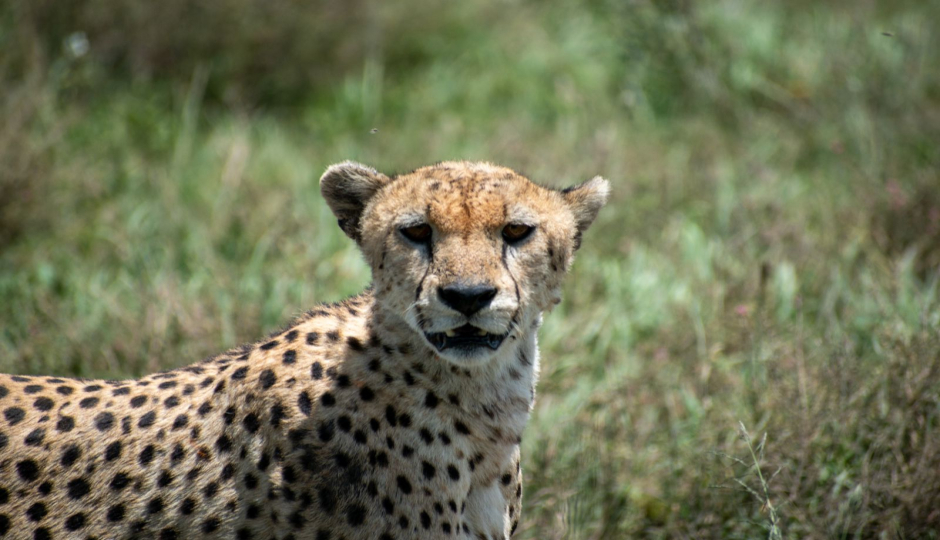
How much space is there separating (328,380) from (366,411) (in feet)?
0.45

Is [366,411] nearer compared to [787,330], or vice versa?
[366,411]

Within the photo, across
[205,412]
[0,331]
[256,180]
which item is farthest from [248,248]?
[205,412]

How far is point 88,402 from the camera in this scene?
8.42 ft

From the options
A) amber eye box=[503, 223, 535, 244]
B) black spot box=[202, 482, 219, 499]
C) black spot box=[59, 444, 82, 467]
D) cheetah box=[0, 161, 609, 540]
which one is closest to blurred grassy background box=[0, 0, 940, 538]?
cheetah box=[0, 161, 609, 540]

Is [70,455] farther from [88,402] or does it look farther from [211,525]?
[211,525]

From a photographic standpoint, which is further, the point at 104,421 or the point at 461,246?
the point at 104,421

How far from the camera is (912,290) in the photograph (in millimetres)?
4203

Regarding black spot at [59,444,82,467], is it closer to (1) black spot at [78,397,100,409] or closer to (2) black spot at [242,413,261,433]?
(1) black spot at [78,397,100,409]

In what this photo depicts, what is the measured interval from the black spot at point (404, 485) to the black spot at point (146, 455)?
66 cm

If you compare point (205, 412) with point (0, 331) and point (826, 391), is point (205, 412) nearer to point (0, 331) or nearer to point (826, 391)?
point (0, 331)

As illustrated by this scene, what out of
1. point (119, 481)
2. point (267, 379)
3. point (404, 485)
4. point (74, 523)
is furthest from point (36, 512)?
point (404, 485)

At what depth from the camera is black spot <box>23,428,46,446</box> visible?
8.08 ft

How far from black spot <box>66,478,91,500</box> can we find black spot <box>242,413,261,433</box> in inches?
16.6

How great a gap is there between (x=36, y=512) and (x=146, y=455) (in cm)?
30
